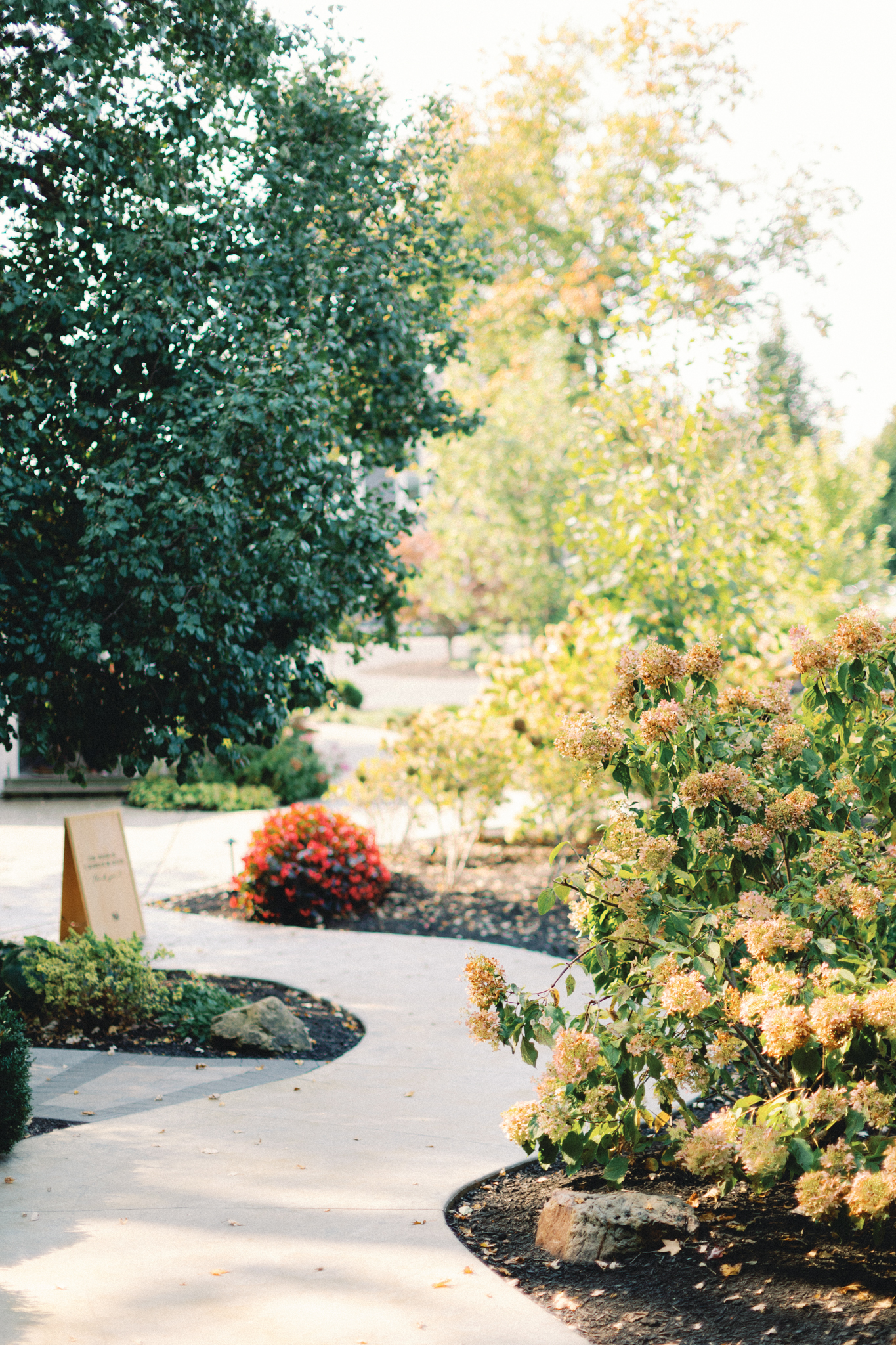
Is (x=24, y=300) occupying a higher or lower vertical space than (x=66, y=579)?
higher

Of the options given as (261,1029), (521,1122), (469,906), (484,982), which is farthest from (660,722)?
(469,906)

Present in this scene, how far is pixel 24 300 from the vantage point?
4.91 meters

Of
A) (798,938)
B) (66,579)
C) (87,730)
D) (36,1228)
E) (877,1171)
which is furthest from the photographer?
(87,730)

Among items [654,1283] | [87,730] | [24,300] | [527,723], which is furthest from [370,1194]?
[527,723]

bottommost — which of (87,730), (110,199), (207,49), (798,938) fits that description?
(798,938)

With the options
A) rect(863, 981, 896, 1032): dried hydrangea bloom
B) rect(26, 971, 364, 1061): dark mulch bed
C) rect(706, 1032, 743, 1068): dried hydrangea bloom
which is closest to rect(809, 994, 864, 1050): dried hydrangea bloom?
rect(863, 981, 896, 1032): dried hydrangea bloom

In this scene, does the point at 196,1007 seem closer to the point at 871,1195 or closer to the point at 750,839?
the point at 750,839

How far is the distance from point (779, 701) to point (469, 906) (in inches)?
209

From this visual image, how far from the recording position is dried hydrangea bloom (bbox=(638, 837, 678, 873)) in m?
3.44

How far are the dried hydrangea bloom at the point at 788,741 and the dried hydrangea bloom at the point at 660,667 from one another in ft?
1.15

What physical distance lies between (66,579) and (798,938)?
326 cm

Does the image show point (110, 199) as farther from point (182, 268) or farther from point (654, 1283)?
point (654, 1283)

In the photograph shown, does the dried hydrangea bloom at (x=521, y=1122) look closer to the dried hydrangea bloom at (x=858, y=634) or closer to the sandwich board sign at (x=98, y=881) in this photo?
the dried hydrangea bloom at (x=858, y=634)

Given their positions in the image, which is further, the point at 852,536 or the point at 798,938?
the point at 852,536
